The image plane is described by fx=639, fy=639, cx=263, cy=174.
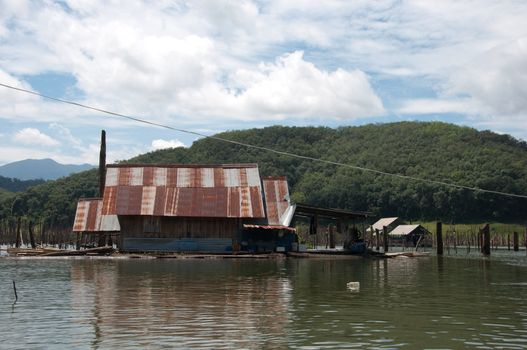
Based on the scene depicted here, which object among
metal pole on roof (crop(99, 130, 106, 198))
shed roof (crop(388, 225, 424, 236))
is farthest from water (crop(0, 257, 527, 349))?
shed roof (crop(388, 225, 424, 236))

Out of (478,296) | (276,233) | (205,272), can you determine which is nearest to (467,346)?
(478,296)

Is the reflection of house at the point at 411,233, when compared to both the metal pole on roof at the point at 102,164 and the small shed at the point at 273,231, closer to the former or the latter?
the small shed at the point at 273,231

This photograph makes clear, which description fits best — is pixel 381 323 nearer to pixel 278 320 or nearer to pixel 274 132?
pixel 278 320

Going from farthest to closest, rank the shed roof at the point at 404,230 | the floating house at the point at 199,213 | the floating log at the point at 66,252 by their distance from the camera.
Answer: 1. the shed roof at the point at 404,230
2. the floating house at the point at 199,213
3. the floating log at the point at 66,252

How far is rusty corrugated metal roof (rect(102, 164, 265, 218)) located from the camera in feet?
174

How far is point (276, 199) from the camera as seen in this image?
5672 cm

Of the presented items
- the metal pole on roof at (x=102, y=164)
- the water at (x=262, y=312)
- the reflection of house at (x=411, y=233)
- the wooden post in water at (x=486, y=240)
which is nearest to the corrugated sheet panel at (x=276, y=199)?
the metal pole on roof at (x=102, y=164)

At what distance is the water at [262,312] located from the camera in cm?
1430

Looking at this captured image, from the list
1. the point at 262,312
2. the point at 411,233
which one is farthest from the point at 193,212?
the point at 411,233

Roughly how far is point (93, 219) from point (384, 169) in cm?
9576

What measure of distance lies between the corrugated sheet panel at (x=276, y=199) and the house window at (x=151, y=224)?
933 cm

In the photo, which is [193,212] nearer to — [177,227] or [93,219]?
[177,227]

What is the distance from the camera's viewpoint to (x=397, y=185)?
450 feet

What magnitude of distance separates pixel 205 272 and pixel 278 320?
17593 millimetres
